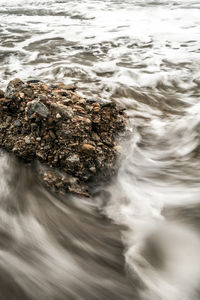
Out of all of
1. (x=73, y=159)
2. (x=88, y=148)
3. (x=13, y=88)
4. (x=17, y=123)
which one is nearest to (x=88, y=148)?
(x=88, y=148)

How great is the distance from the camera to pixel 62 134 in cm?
254

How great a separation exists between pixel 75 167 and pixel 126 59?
6.08 metres

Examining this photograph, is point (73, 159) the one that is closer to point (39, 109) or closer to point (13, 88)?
point (39, 109)

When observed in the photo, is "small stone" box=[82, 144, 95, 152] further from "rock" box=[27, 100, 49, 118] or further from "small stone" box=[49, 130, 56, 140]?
"rock" box=[27, 100, 49, 118]

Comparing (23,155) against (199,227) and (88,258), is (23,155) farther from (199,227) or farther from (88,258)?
(199,227)

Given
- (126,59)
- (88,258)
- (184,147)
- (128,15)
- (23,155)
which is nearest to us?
(88,258)

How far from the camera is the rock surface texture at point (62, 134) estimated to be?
243 centimetres

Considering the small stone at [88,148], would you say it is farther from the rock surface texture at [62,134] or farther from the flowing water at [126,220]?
the flowing water at [126,220]

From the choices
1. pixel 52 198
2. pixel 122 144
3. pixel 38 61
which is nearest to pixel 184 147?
pixel 122 144

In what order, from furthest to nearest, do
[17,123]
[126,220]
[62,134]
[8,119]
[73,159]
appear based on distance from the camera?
[8,119], [17,123], [62,134], [73,159], [126,220]

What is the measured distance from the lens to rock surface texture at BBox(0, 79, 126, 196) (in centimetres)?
243

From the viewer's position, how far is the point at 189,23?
38.0 feet

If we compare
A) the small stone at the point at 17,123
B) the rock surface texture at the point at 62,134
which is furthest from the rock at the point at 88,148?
the small stone at the point at 17,123

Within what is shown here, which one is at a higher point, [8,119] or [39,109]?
[39,109]
